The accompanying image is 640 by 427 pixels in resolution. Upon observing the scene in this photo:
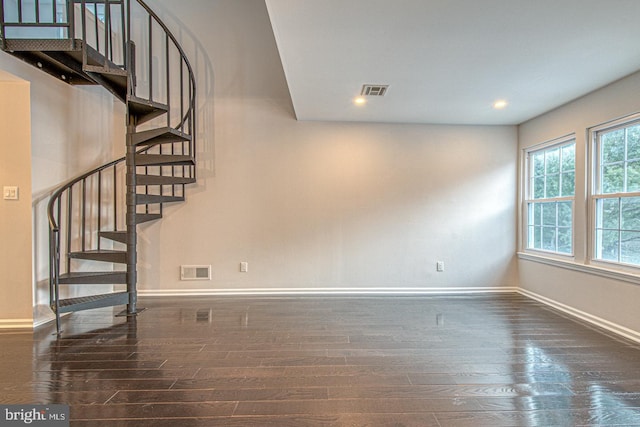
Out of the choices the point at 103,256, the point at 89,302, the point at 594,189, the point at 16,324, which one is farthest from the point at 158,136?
the point at 594,189

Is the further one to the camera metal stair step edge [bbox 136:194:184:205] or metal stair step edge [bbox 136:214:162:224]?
metal stair step edge [bbox 136:214:162:224]

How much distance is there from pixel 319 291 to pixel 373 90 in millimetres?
2514

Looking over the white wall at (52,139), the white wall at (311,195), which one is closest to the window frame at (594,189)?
the white wall at (311,195)

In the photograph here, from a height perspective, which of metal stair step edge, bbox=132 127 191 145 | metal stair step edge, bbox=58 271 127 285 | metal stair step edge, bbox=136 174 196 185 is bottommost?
metal stair step edge, bbox=58 271 127 285

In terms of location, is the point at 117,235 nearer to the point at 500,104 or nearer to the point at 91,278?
the point at 91,278

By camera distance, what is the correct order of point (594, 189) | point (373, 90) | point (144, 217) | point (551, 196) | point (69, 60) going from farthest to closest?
point (551, 196) < point (144, 217) < point (594, 189) < point (373, 90) < point (69, 60)

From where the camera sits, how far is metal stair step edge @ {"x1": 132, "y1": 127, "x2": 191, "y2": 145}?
3144 millimetres

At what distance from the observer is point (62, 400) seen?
186cm

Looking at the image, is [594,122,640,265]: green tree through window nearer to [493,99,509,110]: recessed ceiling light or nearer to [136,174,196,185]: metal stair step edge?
[493,99,509,110]: recessed ceiling light

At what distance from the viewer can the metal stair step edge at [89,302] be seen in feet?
9.69

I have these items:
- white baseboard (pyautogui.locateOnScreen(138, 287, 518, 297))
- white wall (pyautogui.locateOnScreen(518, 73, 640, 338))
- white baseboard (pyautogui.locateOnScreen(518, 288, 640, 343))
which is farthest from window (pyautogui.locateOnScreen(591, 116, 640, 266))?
white baseboard (pyautogui.locateOnScreen(138, 287, 518, 297))

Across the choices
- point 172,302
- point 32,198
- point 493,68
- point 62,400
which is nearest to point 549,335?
Result: point 493,68

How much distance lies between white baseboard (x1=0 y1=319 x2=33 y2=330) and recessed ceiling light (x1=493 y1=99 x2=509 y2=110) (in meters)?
5.15

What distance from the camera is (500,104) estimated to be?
349cm
